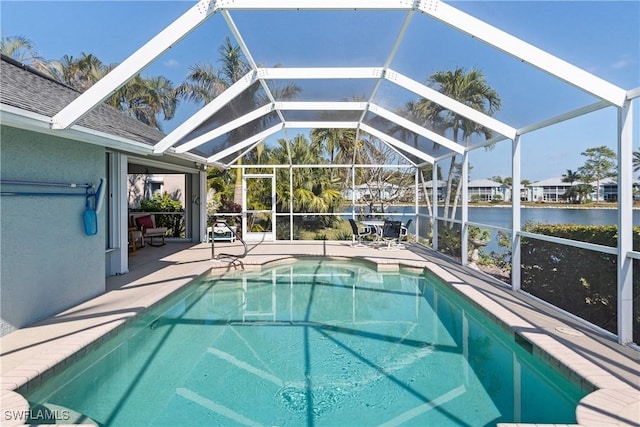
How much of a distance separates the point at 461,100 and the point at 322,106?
339 cm

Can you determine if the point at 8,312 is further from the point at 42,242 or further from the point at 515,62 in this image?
the point at 515,62

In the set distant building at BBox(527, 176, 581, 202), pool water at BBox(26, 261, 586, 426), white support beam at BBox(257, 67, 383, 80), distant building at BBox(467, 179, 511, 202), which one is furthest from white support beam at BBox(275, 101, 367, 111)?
pool water at BBox(26, 261, 586, 426)

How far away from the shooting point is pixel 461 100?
21.3 ft

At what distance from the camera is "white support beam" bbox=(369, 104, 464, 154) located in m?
8.55

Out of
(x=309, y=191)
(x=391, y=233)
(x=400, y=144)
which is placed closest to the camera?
(x=400, y=144)

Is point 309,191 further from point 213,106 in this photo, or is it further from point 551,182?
point 551,182

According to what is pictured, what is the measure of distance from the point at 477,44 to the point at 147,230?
399 inches

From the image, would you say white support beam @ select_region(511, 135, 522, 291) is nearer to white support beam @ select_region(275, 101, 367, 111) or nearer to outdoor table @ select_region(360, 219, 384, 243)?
white support beam @ select_region(275, 101, 367, 111)

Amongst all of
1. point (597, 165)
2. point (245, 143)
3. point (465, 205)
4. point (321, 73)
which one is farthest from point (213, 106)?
point (597, 165)

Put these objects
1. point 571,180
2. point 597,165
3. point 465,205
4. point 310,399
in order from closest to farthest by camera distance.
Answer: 1. point 310,399
2. point 597,165
3. point 571,180
4. point 465,205

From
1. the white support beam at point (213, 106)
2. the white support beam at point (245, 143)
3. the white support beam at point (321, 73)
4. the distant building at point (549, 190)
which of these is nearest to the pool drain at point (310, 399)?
the white support beam at point (213, 106)

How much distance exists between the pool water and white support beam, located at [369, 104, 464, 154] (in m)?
3.73

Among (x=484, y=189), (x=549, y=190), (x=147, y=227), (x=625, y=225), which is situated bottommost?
(x=147, y=227)

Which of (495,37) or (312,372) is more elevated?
(495,37)
